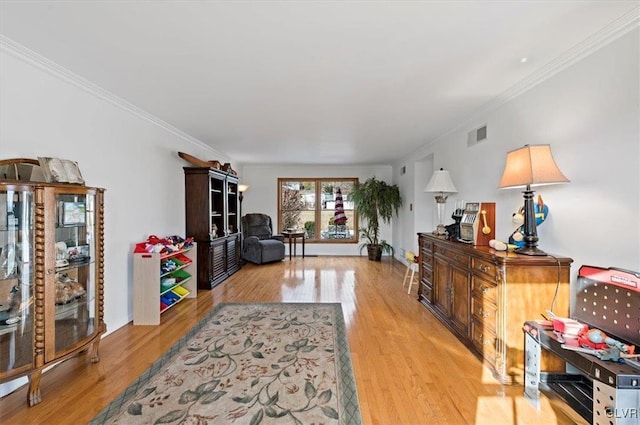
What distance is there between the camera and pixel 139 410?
1979 mm

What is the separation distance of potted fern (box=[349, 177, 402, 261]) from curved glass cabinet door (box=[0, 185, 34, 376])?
20.4ft

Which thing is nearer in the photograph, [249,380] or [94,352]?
[249,380]

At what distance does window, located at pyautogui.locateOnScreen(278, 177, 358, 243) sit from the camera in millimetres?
8406

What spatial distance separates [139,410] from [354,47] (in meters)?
2.83

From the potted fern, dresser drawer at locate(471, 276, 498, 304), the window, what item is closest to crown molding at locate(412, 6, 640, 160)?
dresser drawer at locate(471, 276, 498, 304)

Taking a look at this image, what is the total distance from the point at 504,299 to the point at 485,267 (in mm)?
339

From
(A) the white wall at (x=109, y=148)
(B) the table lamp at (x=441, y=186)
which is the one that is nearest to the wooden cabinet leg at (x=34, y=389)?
(A) the white wall at (x=109, y=148)

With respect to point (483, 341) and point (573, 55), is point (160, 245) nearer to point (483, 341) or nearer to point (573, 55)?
point (483, 341)

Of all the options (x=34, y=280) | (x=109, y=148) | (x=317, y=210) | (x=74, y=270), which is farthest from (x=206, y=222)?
(x=317, y=210)

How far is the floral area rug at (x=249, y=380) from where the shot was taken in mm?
1935

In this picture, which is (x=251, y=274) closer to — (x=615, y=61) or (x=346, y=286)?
(x=346, y=286)

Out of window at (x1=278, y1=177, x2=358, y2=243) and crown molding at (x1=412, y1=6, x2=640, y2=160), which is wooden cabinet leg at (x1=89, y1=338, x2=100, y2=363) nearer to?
crown molding at (x1=412, y1=6, x2=640, y2=160)

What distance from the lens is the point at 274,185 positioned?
835cm

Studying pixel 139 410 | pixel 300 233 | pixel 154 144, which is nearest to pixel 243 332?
pixel 139 410
